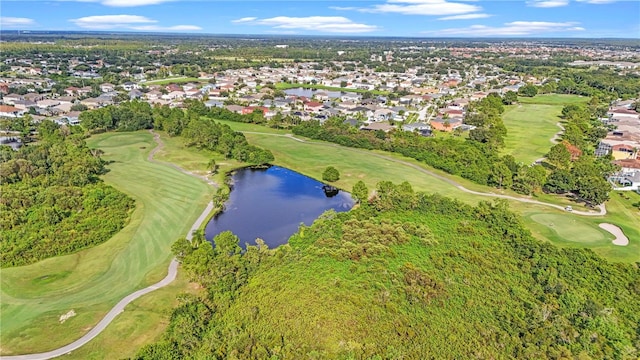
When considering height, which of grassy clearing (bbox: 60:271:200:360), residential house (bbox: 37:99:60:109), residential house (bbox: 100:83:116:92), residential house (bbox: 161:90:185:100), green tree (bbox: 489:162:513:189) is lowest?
grassy clearing (bbox: 60:271:200:360)

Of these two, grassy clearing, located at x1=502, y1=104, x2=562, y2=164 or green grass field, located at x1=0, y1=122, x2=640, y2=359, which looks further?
grassy clearing, located at x1=502, y1=104, x2=562, y2=164

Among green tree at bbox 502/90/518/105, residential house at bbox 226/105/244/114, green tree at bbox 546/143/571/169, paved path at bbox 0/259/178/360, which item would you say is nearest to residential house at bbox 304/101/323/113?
residential house at bbox 226/105/244/114

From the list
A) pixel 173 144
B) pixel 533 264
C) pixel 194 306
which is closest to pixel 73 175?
pixel 173 144

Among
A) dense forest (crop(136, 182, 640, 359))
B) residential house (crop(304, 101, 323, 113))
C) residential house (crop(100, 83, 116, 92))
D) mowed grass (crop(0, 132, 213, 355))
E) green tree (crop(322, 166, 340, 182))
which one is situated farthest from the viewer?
residential house (crop(100, 83, 116, 92))

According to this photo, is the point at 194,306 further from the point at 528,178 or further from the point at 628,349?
the point at 528,178

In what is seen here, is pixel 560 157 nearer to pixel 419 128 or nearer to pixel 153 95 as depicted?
pixel 419 128

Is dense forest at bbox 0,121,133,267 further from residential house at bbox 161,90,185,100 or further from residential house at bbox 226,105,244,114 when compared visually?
residential house at bbox 161,90,185,100

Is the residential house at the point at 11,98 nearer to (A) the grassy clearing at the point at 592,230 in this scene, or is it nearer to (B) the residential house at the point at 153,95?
(B) the residential house at the point at 153,95

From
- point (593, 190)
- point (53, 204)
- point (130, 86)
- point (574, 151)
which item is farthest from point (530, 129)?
point (130, 86)

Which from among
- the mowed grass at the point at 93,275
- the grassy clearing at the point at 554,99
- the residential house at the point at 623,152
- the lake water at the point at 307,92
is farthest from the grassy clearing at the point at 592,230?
the lake water at the point at 307,92
